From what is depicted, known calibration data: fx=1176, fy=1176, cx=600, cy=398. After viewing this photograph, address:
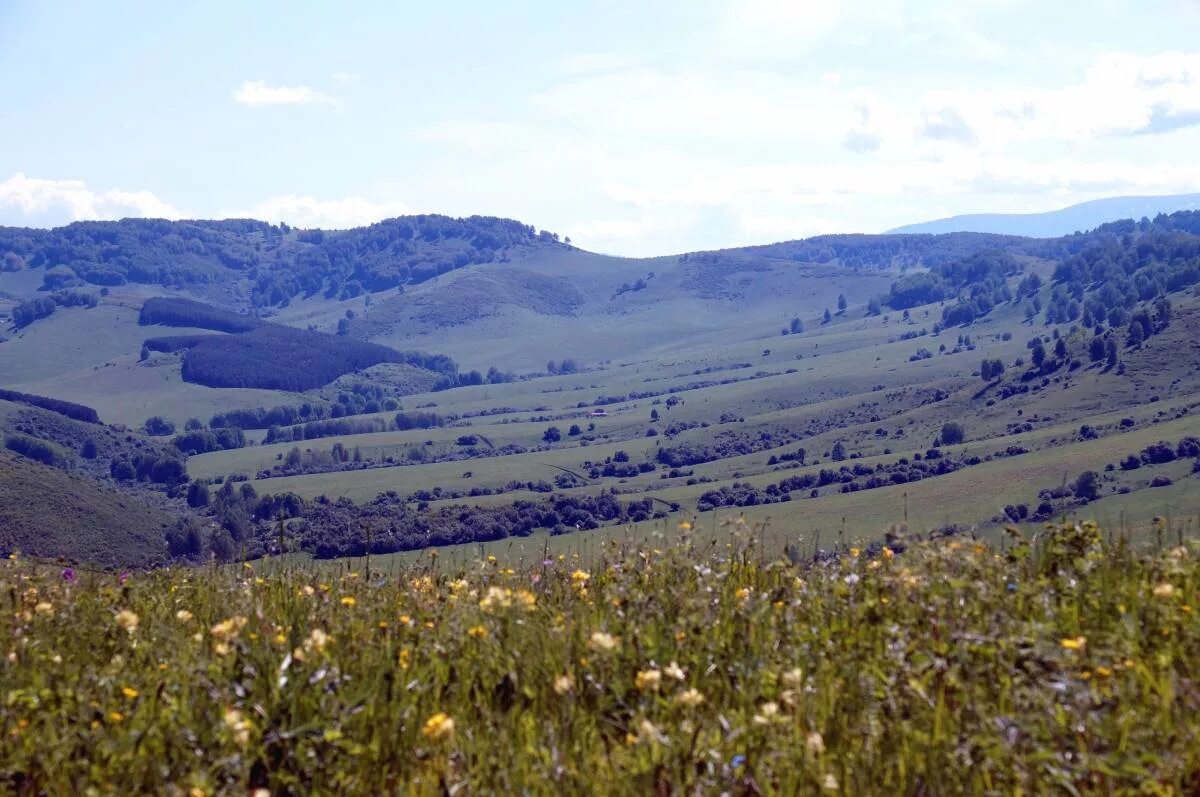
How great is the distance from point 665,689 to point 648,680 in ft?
1.29

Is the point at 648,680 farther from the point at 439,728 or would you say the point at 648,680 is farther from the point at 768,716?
the point at 439,728

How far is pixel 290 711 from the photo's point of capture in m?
5.04

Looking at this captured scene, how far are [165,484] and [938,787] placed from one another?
193 metres

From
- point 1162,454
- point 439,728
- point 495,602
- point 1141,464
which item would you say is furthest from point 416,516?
point 439,728

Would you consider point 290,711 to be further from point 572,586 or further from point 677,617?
point 572,586

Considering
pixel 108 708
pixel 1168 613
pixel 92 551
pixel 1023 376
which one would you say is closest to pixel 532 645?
pixel 108 708

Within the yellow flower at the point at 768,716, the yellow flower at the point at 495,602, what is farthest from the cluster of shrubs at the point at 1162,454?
the yellow flower at the point at 768,716

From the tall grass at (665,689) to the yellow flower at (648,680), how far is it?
2cm

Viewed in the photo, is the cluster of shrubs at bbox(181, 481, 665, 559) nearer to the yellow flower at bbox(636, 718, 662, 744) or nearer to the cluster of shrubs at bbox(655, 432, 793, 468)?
the cluster of shrubs at bbox(655, 432, 793, 468)

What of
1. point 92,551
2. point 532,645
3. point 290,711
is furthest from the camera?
point 92,551

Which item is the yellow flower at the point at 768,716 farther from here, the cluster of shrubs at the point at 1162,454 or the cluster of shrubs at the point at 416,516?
the cluster of shrubs at the point at 1162,454

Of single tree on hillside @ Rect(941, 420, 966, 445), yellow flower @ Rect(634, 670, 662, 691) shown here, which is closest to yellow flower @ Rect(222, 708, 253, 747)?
yellow flower @ Rect(634, 670, 662, 691)

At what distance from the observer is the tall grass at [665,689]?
4410 millimetres

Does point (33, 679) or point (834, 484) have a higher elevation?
point (33, 679)
